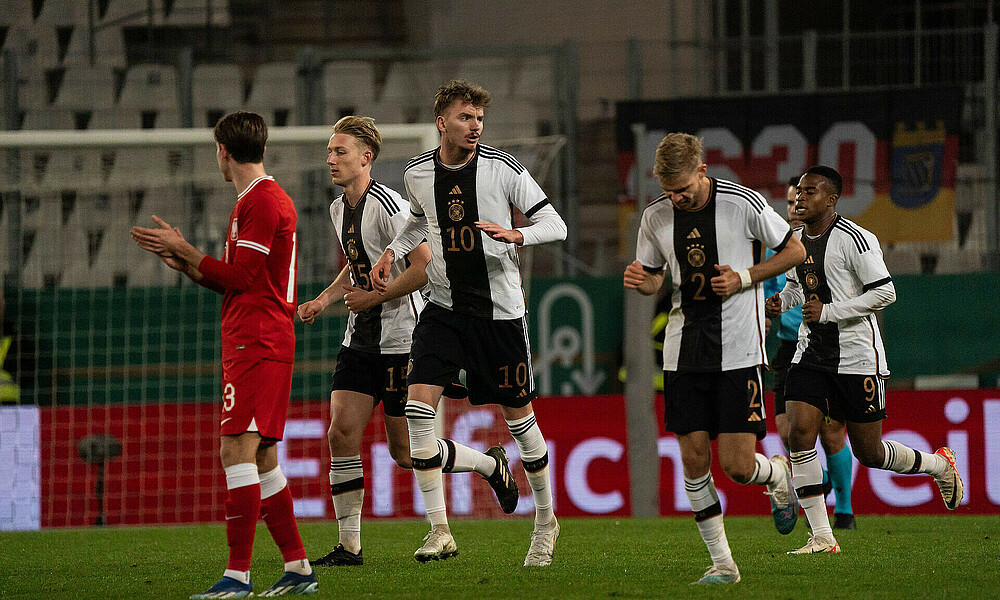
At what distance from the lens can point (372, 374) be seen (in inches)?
229

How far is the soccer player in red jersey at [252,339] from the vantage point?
4223mm

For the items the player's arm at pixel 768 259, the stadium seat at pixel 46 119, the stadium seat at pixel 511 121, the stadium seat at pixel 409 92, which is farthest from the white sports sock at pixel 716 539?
the stadium seat at pixel 46 119

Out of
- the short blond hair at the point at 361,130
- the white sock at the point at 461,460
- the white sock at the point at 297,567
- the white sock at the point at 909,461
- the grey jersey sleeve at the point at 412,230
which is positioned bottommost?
the white sock at the point at 297,567

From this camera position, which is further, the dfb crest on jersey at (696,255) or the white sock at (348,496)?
the white sock at (348,496)

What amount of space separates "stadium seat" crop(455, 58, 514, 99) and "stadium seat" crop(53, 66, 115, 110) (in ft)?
13.5

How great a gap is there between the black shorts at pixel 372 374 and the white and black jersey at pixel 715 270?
5.17ft

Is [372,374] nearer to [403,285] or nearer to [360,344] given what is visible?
[360,344]

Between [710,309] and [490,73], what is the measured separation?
898cm

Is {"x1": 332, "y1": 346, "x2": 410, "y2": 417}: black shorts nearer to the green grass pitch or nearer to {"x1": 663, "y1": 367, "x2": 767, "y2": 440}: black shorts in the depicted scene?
the green grass pitch

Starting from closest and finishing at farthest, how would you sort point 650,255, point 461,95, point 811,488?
point 650,255 → point 461,95 → point 811,488

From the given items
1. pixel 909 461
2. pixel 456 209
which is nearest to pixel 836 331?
pixel 909 461

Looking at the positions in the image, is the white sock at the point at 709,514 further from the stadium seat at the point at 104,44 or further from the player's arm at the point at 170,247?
the stadium seat at the point at 104,44

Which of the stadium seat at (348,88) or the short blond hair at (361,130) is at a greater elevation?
the stadium seat at (348,88)

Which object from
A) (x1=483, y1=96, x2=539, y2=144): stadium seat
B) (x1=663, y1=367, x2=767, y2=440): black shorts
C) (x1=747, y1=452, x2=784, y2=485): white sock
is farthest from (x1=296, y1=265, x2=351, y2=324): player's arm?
(x1=483, y1=96, x2=539, y2=144): stadium seat
